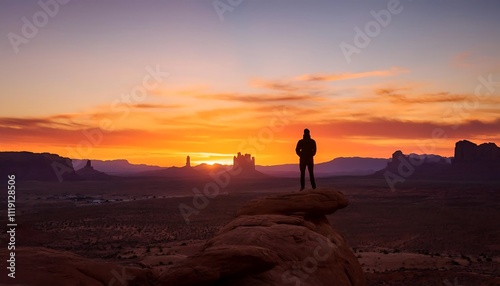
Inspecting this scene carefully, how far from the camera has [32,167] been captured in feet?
489

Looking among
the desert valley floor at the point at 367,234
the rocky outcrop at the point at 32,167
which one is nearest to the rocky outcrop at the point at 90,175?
the rocky outcrop at the point at 32,167

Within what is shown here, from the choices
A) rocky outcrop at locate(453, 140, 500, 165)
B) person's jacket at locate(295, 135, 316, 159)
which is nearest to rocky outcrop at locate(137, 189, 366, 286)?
person's jacket at locate(295, 135, 316, 159)

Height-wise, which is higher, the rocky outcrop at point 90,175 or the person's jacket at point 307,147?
the rocky outcrop at point 90,175

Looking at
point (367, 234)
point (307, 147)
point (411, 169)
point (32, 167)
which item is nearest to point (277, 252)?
point (307, 147)

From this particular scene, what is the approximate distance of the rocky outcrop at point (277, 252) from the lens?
9.35 metres

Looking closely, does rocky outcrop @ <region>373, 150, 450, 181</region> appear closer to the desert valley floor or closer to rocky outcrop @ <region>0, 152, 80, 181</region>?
the desert valley floor

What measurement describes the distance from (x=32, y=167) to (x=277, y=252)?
160179 millimetres

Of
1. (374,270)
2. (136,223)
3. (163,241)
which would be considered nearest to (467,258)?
(374,270)

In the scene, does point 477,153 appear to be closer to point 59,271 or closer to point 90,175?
point 90,175

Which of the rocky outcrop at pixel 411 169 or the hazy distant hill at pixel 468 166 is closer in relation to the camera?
the hazy distant hill at pixel 468 166

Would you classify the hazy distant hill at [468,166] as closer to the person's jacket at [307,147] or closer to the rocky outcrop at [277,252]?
the person's jacket at [307,147]

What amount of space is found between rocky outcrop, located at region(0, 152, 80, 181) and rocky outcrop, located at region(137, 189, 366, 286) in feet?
485

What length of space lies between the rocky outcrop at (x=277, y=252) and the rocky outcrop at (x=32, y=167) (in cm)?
14784

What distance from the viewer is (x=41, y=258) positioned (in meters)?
9.20
